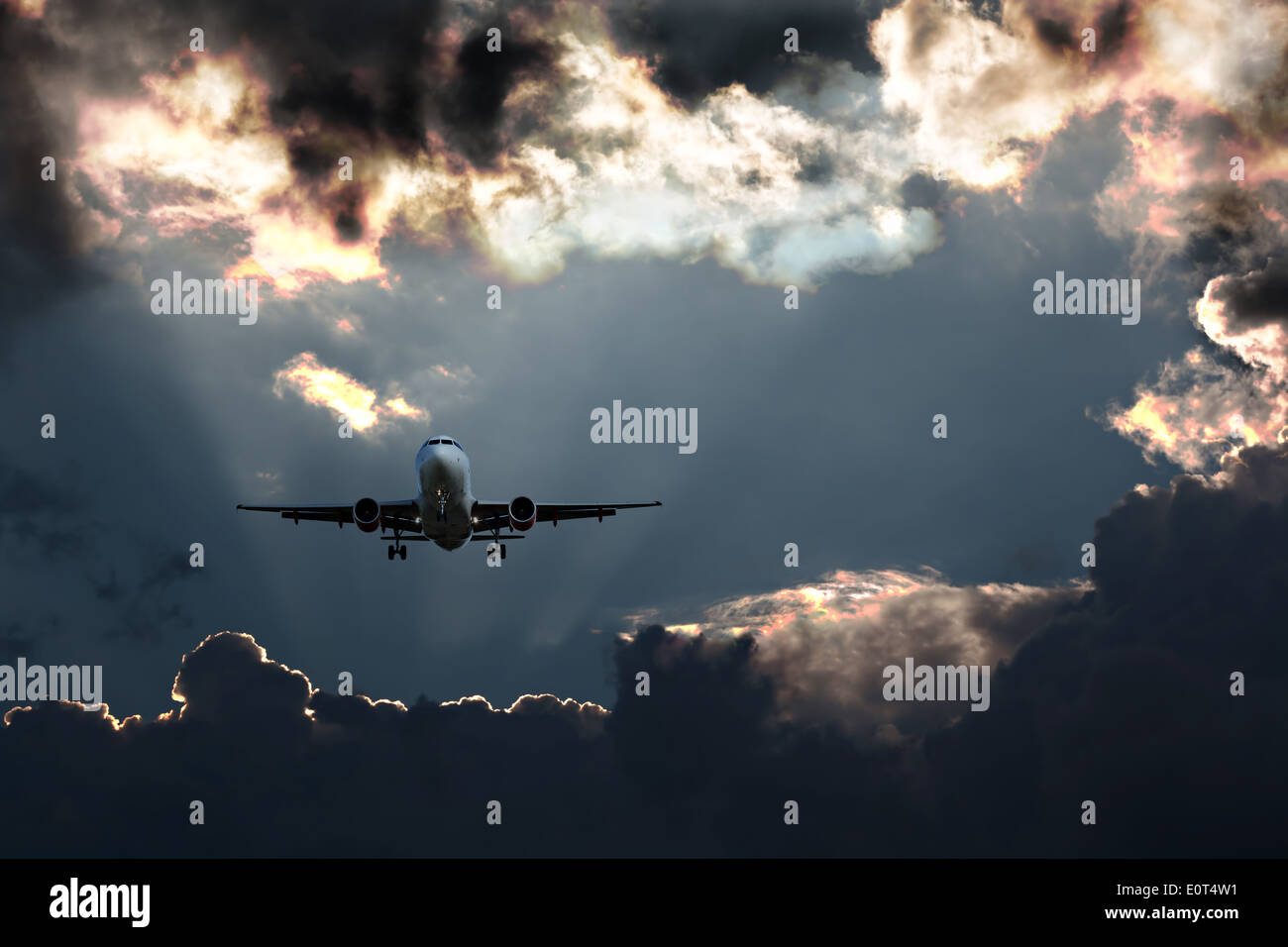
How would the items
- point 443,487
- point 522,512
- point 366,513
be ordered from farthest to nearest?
point 522,512
point 366,513
point 443,487

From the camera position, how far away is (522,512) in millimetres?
71500

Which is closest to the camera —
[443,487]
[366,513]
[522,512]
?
[443,487]

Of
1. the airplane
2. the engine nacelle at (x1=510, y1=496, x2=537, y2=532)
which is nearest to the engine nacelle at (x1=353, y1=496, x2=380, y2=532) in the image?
the airplane

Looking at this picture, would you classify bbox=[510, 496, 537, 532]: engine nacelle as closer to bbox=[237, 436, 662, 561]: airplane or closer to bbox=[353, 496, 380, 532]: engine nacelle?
bbox=[237, 436, 662, 561]: airplane

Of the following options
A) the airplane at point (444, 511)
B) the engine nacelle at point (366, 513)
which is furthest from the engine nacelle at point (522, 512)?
the engine nacelle at point (366, 513)

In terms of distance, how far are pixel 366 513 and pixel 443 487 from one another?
7990 millimetres

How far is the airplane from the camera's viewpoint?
6238 cm
